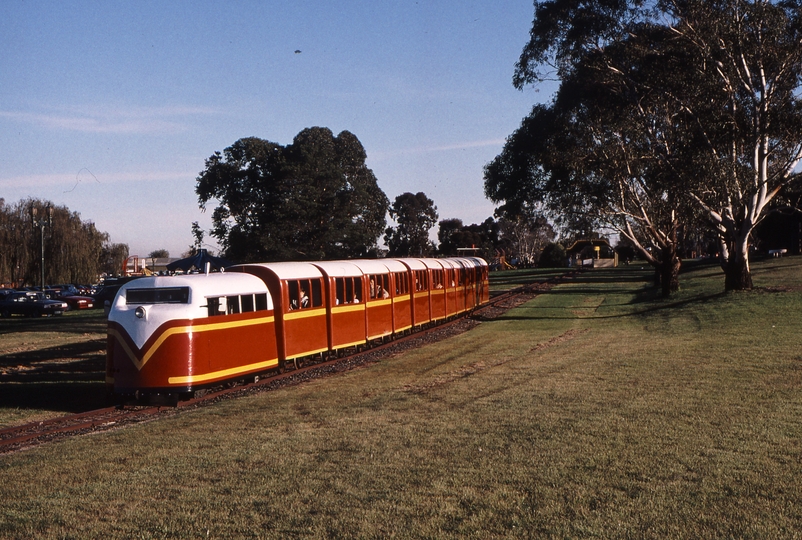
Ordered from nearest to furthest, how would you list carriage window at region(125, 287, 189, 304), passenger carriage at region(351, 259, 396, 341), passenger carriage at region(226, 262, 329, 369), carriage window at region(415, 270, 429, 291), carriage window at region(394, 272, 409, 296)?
1. carriage window at region(125, 287, 189, 304)
2. passenger carriage at region(226, 262, 329, 369)
3. passenger carriage at region(351, 259, 396, 341)
4. carriage window at region(394, 272, 409, 296)
5. carriage window at region(415, 270, 429, 291)

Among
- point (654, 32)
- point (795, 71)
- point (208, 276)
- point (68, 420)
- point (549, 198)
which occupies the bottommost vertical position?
point (68, 420)

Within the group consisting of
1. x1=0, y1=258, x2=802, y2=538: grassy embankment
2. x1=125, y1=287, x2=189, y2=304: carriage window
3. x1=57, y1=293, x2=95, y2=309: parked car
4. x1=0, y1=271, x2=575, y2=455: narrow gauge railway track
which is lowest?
x1=0, y1=271, x2=575, y2=455: narrow gauge railway track

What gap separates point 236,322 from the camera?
48.6 feet

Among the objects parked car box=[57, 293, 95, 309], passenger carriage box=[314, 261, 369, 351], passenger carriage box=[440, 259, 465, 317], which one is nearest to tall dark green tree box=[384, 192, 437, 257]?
parked car box=[57, 293, 95, 309]

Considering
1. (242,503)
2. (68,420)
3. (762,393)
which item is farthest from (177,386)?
(762,393)

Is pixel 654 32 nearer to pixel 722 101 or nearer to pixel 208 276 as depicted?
pixel 722 101

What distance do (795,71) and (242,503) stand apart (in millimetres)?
28600

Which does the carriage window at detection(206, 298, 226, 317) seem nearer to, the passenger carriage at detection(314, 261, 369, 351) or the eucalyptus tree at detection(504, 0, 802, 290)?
the passenger carriage at detection(314, 261, 369, 351)

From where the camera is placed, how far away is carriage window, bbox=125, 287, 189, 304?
13.7 meters

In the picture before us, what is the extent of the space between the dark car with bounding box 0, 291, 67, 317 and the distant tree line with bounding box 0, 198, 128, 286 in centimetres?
2207

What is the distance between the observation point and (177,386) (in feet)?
43.8

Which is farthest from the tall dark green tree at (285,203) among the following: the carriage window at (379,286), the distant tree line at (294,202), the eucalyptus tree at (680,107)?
the carriage window at (379,286)

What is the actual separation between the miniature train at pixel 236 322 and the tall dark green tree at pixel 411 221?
79.5m

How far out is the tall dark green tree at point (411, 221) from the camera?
103125mm
